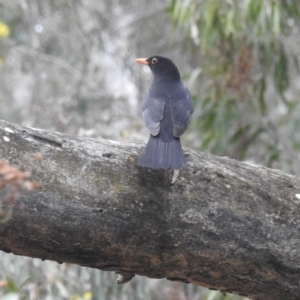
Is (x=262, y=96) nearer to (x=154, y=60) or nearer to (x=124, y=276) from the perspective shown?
(x=154, y=60)

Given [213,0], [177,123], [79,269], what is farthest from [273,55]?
[177,123]

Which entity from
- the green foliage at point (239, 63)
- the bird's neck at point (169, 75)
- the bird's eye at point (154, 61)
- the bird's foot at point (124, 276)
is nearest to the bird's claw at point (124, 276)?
the bird's foot at point (124, 276)

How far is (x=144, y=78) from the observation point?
10070 millimetres

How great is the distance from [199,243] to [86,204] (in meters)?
0.48

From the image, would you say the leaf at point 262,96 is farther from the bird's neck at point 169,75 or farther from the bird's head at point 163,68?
the bird's neck at point 169,75

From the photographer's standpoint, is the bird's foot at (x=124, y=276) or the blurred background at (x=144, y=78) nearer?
the bird's foot at (x=124, y=276)

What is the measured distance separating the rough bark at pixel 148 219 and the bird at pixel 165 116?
3.3 inches

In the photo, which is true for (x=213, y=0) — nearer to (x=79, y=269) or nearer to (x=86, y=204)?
(x=79, y=269)

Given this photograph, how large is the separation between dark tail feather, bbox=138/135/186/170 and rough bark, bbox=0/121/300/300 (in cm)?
7

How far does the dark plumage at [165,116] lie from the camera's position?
316 centimetres

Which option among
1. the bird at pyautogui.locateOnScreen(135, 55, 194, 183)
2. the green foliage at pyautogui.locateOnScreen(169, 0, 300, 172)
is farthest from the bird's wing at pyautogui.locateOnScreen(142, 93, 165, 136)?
the green foliage at pyautogui.locateOnScreen(169, 0, 300, 172)

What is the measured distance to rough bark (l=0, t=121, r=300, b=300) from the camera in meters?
2.93

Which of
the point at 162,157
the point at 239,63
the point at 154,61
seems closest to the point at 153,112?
the point at 162,157

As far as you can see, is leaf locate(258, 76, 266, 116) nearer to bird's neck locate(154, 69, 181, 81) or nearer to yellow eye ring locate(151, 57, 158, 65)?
yellow eye ring locate(151, 57, 158, 65)
